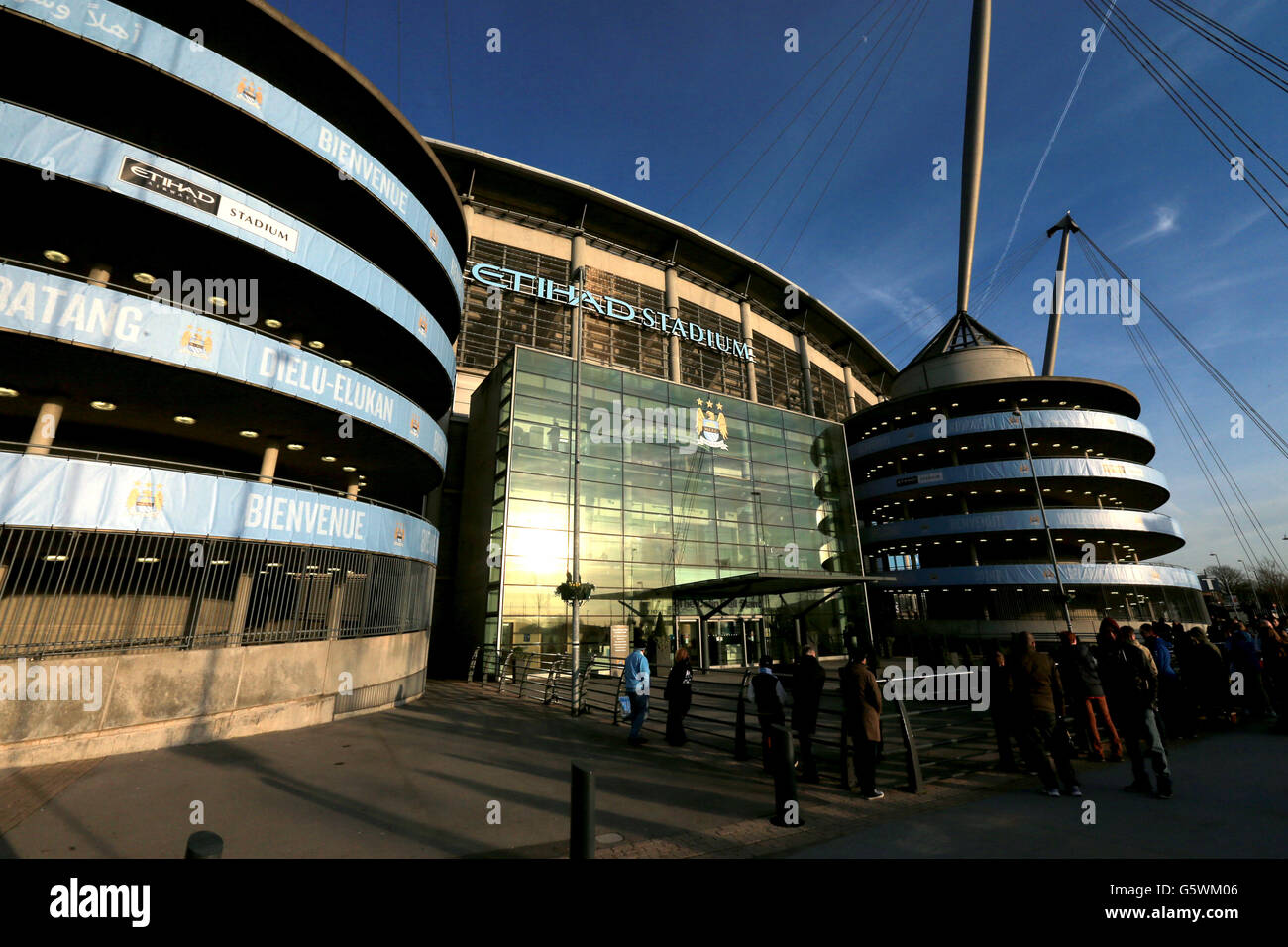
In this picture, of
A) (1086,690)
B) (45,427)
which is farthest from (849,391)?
(45,427)

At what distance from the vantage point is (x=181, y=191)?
1094 cm

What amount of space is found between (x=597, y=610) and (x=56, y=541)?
55.8 ft

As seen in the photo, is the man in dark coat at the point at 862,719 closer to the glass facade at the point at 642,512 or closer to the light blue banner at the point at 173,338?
the light blue banner at the point at 173,338

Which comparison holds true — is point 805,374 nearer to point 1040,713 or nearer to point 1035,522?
point 1035,522

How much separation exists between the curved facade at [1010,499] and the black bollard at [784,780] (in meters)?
35.2

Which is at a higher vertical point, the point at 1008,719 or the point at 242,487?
the point at 242,487

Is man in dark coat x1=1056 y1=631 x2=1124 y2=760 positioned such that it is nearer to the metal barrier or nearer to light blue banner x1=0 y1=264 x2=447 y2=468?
the metal barrier

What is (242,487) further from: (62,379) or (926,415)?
(926,415)

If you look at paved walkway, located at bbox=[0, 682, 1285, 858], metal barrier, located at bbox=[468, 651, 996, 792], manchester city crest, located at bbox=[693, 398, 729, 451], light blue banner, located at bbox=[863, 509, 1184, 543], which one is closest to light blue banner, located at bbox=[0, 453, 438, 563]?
paved walkway, located at bbox=[0, 682, 1285, 858]

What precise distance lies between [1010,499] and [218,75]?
4947 cm

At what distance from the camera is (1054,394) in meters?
38.9

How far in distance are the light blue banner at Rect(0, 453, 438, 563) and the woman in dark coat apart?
895 centimetres
